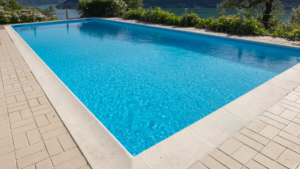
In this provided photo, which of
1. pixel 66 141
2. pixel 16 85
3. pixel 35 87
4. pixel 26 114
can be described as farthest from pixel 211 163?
pixel 16 85

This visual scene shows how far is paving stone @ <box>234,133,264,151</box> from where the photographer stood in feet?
7.27

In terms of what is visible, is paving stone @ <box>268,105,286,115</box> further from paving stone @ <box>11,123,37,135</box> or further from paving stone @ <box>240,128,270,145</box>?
paving stone @ <box>11,123,37,135</box>

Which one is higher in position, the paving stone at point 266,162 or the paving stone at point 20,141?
the paving stone at point 20,141

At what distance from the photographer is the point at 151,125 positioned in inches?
125

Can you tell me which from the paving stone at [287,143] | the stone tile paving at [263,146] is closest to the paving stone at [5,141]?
the stone tile paving at [263,146]

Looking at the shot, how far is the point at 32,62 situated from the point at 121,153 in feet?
13.7

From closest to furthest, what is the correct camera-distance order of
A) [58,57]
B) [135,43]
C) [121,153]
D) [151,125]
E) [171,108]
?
[121,153] < [151,125] < [171,108] < [58,57] < [135,43]

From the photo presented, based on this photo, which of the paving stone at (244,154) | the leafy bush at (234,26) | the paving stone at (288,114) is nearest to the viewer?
the paving stone at (244,154)

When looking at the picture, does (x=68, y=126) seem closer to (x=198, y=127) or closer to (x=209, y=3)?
(x=198, y=127)

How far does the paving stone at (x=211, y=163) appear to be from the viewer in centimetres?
196

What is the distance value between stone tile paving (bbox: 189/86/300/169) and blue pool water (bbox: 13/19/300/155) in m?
0.94

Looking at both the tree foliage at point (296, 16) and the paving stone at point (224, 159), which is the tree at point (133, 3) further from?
the paving stone at point (224, 159)

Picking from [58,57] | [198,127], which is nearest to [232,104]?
[198,127]

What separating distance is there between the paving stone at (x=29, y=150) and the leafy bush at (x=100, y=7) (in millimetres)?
14991
